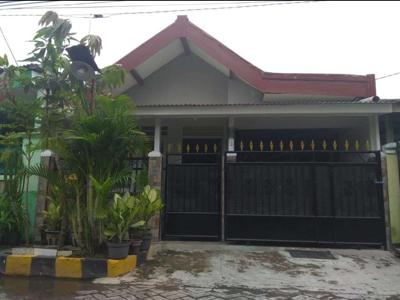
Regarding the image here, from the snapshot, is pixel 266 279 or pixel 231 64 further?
pixel 231 64

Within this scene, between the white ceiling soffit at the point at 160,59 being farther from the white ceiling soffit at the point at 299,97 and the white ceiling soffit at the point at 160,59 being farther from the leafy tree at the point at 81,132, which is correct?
the leafy tree at the point at 81,132

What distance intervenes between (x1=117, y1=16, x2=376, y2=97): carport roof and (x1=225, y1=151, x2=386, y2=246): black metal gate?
2.34 m

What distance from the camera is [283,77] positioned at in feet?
30.5

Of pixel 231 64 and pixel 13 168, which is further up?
pixel 231 64

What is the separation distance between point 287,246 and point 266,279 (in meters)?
2.13

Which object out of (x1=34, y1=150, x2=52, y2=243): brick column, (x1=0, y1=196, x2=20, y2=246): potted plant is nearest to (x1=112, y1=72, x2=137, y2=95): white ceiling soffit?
(x1=34, y1=150, x2=52, y2=243): brick column

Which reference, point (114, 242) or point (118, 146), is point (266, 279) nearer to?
point (114, 242)

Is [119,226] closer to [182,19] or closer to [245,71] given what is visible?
[245,71]

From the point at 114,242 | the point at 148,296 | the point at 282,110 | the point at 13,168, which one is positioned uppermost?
the point at 282,110

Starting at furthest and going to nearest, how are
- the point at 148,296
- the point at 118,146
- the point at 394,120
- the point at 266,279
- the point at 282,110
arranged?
the point at 394,120, the point at 282,110, the point at 118,146, the point at 266,279, the point at 148,296

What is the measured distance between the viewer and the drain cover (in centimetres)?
647

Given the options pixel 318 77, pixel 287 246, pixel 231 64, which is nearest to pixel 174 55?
pixel 231 64

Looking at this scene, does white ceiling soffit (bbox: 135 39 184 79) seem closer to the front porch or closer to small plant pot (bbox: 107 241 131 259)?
the front porch

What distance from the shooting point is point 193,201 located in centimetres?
751
